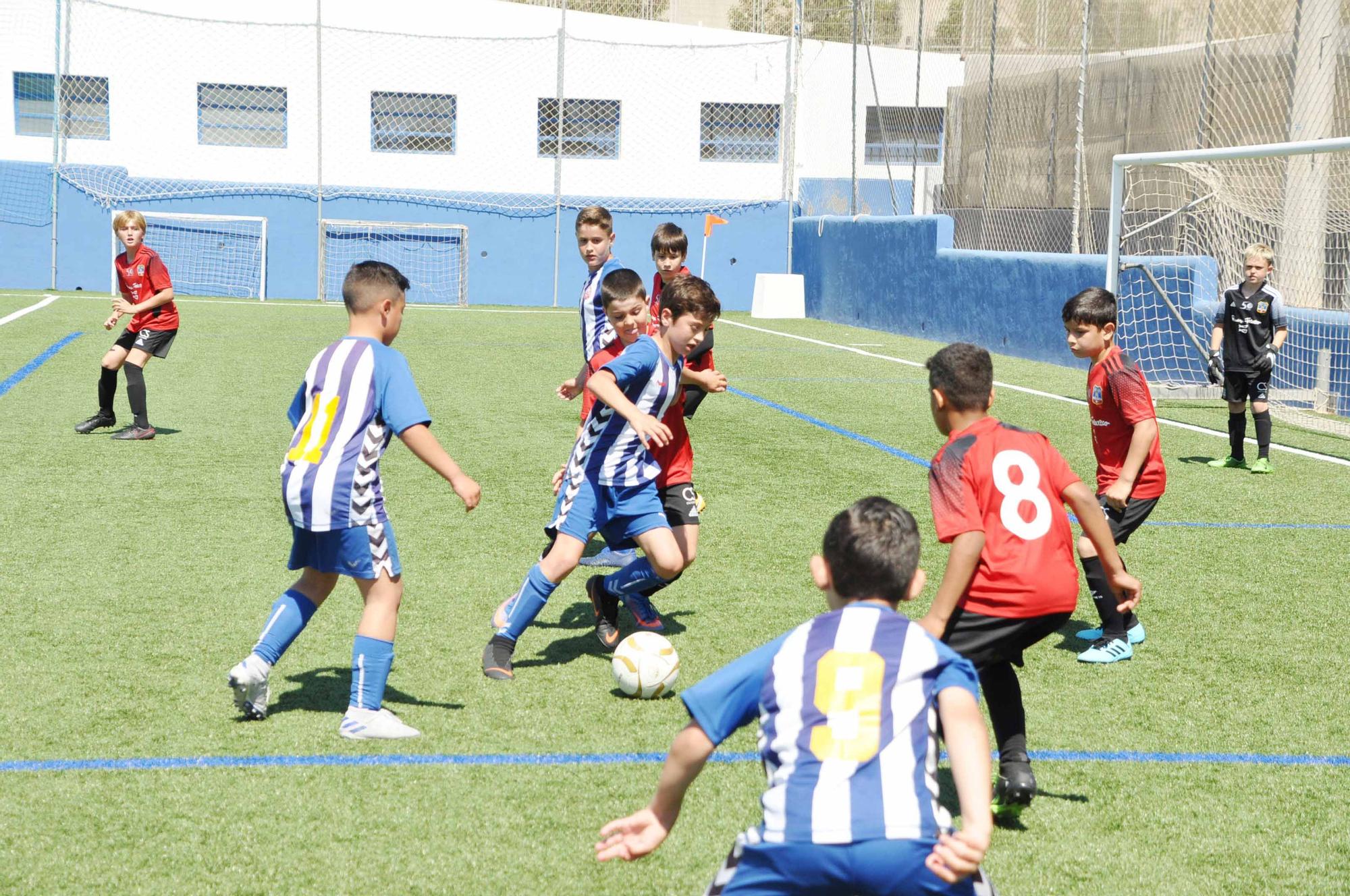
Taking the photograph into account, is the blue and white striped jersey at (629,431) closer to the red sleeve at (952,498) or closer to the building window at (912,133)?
the red sleeve at (952,498)

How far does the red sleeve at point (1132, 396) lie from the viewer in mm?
5223

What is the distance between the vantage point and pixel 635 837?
7.88 ft

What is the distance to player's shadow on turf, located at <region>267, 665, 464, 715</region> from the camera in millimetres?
4496

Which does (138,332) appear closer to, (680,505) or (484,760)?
(680,505)

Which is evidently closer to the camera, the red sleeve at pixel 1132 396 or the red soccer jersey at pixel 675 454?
the red sleeve at pixel 1132 396

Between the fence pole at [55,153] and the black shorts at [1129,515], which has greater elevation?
the fence pole at [55,153]

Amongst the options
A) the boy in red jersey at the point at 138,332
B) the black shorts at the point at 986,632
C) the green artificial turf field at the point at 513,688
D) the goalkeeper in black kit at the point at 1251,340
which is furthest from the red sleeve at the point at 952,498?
the boy in red jersey at the point at 138,332

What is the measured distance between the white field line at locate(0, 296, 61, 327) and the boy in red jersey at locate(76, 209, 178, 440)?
9.36m

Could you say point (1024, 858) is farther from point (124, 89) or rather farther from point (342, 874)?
point (124, 89)

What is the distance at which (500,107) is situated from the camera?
2875cm

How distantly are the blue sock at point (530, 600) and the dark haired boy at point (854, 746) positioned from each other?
2439mm

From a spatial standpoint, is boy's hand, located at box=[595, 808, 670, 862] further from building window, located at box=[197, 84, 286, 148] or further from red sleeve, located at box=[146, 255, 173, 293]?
building window, located at box=[197, 84, 286, 148]

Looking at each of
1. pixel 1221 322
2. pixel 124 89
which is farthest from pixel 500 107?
pixel 1221 322

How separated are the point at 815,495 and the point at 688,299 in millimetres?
3778
